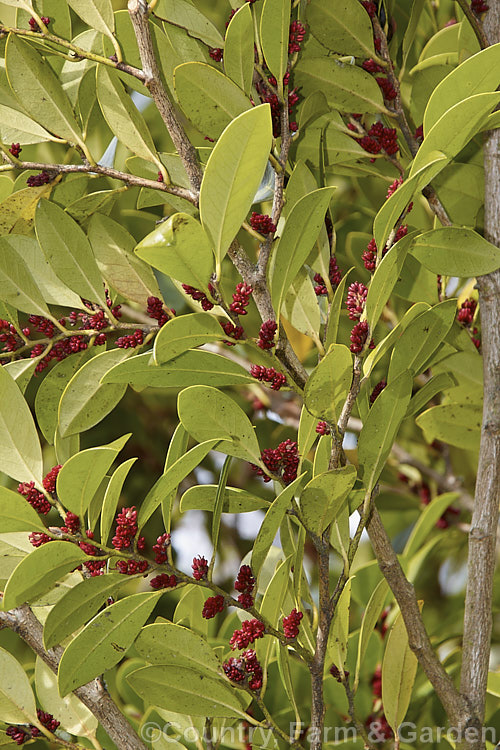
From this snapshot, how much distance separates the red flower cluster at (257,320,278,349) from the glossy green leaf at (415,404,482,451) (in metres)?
0.36

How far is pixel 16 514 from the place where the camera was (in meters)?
0.55

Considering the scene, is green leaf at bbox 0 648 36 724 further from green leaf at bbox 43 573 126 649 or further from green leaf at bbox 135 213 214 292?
green leaf at bbox 135 213 214 292

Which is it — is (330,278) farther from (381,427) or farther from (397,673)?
(397,673)

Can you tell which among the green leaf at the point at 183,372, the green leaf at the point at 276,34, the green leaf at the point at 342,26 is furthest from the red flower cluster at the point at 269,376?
the green leaf at the point at 342,26

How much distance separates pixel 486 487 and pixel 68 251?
42 centimetres

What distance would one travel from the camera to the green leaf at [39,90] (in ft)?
2.01

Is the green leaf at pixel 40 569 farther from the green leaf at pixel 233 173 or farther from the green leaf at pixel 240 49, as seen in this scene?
the green leaf at pixel 240 49

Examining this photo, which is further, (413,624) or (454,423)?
(454,423)

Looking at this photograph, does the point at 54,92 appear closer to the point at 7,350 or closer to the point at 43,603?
the point at 7,350

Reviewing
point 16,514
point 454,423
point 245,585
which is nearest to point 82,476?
point 16,514

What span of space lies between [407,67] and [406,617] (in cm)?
62

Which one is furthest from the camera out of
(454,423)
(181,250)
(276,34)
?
(454,423)

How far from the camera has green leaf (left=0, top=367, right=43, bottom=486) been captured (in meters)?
0.59

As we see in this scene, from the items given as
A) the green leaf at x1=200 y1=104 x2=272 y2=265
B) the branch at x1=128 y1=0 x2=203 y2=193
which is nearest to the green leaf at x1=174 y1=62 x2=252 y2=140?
the branch at x1=128 y1=0 x2=203 y2=193
